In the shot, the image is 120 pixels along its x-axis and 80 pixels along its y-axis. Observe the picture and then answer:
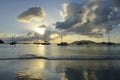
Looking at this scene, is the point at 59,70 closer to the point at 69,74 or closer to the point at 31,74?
the point at 69,74

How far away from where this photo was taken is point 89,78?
91.6 ft

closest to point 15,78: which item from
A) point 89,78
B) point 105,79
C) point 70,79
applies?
point 70,79

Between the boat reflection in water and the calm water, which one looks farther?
the calm water

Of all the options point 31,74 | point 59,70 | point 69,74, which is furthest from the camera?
point 59,70

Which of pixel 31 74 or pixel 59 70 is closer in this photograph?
pixel 31 74

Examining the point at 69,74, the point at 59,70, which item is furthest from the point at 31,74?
the point at 59,70

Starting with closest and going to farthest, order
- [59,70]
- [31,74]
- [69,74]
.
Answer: [69,74] → [31,74] → [59,70]

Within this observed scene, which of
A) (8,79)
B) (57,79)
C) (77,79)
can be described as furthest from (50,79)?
(8,79)

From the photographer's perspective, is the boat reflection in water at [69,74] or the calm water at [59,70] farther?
the calm water at [59,70]

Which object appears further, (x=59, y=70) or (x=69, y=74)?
(x=59, y=70)

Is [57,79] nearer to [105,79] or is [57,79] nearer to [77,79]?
[77,79]

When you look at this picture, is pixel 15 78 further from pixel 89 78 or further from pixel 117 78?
pixel 117 78

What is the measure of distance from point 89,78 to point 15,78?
8.31 m

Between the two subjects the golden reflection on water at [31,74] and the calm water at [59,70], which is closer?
the golden reflection on water at [31,74]
